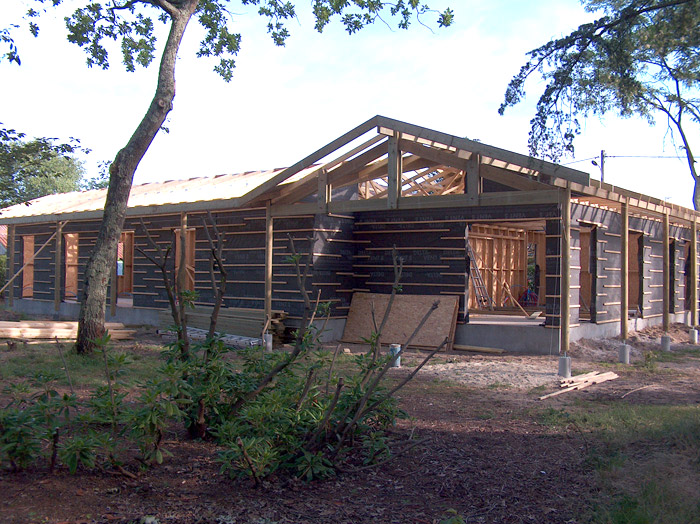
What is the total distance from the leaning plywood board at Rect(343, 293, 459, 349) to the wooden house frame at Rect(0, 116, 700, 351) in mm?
266

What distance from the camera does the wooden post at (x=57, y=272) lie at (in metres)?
19.6

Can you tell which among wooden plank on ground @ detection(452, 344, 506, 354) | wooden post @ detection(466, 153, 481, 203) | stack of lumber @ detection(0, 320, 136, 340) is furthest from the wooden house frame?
stack of lumber @ detection(0, 320, 136, 340)

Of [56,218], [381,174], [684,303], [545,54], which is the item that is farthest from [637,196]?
[56,218]

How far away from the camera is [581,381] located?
A: 33.1ft

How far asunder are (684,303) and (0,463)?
20988 mm

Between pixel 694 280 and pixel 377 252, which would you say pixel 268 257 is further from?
pixel 694 280

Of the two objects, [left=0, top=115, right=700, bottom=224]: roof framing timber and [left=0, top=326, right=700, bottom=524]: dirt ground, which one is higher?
[left=0, top=115, right=700, bottom=224]: roof framing timber

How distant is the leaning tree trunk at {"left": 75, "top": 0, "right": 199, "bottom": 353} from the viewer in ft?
34.5

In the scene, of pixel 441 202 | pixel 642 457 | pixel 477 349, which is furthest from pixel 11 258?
pixel 642 457

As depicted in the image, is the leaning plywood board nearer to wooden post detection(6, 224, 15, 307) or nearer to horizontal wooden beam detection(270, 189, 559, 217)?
horizontal wooden beam detection(270, 189, 559, 217)

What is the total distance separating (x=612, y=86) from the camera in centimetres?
1233

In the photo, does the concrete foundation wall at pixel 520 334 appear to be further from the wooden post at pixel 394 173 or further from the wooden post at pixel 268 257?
the wooden post at pixel 394 173

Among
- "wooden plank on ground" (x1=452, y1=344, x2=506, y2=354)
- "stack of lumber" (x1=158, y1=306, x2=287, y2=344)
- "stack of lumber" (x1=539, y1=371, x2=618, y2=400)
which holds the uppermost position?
"stack of lumber" (x1=158, y1=306, x2=287, y2=344)

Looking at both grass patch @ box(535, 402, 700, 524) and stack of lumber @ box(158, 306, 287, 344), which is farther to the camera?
stack of lumber @ box(158, 306, 287, 344)
